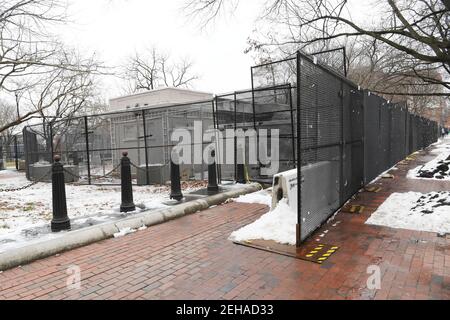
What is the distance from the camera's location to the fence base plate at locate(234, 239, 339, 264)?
4043 mm

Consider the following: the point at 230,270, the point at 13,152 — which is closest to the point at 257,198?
the point at 230,270

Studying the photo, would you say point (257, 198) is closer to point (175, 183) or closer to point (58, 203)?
point (175, 183)

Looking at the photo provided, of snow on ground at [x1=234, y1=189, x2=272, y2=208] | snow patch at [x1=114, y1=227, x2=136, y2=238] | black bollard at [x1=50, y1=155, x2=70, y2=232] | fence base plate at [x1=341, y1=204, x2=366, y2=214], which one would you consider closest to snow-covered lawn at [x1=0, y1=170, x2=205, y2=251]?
black bollard at [x1=50, y1=155, x2=70, y2=232]

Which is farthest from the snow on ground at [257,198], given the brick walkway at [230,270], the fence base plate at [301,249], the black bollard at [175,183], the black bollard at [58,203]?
the black bollard at [58,203]

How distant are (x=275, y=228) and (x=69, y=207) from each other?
16.7ft

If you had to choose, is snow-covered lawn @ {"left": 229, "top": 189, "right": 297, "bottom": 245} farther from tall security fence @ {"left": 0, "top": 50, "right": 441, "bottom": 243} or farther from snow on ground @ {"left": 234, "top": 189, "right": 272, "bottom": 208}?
snow on ground @ {"left": 234, "top": 189, "right": 272, "bottom": 208}

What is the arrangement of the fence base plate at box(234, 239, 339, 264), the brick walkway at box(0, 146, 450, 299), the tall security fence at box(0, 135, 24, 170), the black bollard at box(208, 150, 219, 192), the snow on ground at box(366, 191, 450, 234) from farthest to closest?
the tall security fence at box(0, 135, 24, 170)
the black bollard at box(208, 150, 219, 192)
the snow on ground at box(366, 191, 450, 234)
the fence base plate at box(234, 239, 339, 264)
the brick walkway at box(0, 146, 450, 299)

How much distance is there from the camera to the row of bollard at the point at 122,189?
520cm

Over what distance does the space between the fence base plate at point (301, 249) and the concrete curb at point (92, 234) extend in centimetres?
197

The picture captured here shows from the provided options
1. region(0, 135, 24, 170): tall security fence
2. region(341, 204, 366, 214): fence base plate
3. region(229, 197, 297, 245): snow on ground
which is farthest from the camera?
region(0, 135, 24, 170): tall security fence

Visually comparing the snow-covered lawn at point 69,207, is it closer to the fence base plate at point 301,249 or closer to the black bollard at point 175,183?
the black bollard at point 175,183

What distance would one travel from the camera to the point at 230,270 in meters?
3.77

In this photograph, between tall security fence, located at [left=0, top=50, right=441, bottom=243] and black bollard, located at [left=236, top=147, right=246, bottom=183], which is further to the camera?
black bollard, located at [left=236, top=147, right=246, bottom=183]

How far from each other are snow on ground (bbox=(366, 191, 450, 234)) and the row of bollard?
3963mm
